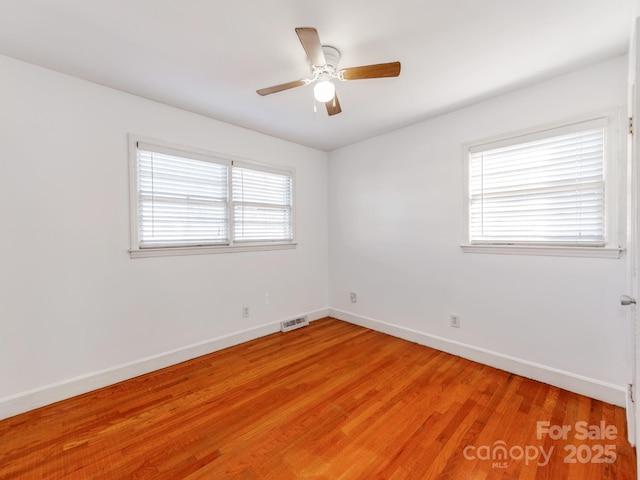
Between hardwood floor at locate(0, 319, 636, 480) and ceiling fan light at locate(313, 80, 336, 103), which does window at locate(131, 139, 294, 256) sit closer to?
hardwood floor at locate(0, 319, 636, 480)

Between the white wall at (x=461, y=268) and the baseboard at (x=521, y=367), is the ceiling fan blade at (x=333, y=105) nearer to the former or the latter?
the white wall at (x=461, y=268)

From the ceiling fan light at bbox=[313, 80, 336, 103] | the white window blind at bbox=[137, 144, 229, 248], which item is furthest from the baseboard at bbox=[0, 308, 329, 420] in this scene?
the ceiling fan light at bbox=[313, 80, 336, 103]

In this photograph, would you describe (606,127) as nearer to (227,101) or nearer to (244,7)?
(244,7)

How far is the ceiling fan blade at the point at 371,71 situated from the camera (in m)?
1.71

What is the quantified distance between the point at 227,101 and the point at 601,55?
294 cm

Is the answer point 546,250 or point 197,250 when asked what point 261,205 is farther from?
point 546,250

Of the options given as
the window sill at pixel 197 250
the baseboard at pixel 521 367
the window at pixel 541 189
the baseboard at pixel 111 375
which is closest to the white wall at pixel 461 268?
the baseboard at pixel 521 367

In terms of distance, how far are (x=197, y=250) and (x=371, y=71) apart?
7.57 ft

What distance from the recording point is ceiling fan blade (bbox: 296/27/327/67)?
142 centimetres

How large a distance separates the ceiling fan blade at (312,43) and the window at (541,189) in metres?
1.85

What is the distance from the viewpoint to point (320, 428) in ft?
6.07

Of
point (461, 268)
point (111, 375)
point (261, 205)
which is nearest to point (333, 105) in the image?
point (261, 205)

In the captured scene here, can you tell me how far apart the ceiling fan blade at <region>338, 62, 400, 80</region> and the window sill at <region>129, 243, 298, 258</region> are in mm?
2136

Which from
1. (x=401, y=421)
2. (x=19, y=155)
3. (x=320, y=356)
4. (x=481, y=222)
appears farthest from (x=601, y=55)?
(x=19, y=155)
